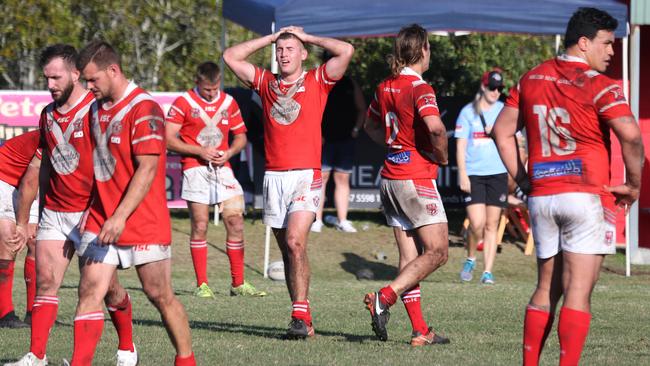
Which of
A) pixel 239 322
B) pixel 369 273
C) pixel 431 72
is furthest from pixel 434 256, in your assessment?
pixel 431 72

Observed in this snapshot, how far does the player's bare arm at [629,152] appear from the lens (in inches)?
258

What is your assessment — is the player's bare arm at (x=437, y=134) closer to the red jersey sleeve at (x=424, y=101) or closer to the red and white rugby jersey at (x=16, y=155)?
the red jersey sleeve at (x=424, y=101)

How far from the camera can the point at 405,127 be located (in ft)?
29.4

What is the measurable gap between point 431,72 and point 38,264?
13.2 m

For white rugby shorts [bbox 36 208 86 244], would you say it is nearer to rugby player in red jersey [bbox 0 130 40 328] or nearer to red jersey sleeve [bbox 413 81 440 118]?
rugby player in red jersey [bbox 0 130 40 328]

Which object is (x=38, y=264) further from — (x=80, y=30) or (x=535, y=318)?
(x=80, y=30)

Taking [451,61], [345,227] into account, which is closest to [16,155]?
[345,227]

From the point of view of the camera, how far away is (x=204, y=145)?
12.8m

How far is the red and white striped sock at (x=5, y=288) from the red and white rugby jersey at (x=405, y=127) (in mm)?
3292

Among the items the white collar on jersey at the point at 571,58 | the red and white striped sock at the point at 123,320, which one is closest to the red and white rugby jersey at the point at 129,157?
the red and white striped sock at the point at 123,320

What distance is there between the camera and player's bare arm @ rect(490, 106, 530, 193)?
22.9 feet

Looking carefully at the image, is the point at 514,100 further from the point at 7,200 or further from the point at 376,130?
the point at 7,200

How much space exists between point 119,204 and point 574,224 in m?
2.49

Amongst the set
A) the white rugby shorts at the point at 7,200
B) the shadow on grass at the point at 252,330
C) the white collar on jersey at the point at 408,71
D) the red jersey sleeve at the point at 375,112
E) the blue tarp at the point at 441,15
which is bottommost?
the shadow on grass at the point at 252,330
